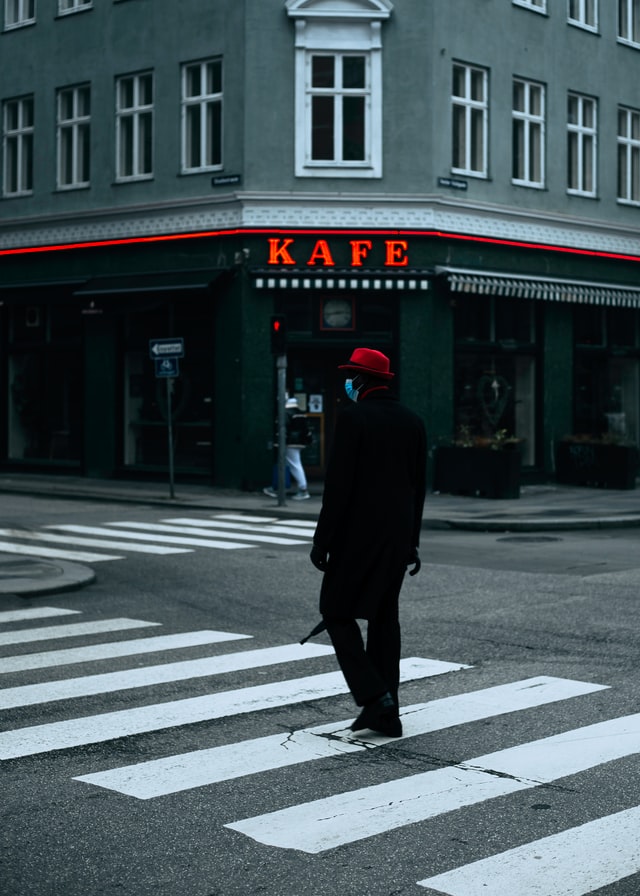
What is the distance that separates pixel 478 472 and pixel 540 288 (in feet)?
15.4

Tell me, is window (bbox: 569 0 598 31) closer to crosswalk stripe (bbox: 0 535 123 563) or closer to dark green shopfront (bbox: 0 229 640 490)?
dark green shopfront (bbox: 0 229 640 490)

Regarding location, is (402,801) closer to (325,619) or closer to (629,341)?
(325,619)

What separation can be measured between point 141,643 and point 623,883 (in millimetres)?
5615

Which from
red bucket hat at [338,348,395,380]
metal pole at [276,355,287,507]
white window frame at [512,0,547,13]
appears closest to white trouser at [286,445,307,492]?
metal pole at [276,355,287,507]

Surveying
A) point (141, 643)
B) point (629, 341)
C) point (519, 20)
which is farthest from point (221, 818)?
point (629, 341)

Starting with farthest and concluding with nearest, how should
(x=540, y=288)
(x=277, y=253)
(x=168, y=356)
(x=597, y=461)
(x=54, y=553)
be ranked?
(x=597, y=461)
(x=540, y=288)
(x=277, y=253)
(x=168, y=356)
(x=54, y=553)

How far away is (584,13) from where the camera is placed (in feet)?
96.5

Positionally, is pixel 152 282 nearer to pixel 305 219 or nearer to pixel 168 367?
pixel 305 219

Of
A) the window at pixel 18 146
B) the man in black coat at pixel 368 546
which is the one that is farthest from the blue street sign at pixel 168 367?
the man in black coat at pixel 368 546

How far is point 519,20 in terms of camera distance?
2766 centimetres

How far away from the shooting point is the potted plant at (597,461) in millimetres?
27016

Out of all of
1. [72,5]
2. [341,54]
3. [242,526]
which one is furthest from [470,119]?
[242,526]

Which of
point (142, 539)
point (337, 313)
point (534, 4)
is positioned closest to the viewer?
point (142, 539)

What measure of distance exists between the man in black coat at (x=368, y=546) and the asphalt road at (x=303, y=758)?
1.04 ft
